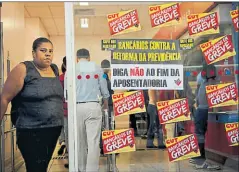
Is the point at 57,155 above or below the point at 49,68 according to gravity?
below

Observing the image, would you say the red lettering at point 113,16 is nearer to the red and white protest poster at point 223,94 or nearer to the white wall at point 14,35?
the red and white protest poster at point 223,94

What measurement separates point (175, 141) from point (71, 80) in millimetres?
1174

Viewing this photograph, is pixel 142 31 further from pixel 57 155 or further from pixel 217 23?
pixel 57 155

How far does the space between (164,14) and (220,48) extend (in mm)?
643

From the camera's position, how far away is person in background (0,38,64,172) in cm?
285

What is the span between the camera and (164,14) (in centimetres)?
326

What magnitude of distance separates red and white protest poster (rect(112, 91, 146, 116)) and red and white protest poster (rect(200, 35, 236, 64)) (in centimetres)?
79

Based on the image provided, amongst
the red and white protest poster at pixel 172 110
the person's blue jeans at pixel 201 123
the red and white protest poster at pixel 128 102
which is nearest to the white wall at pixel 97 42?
the red and white protest poster at pixel 128 102

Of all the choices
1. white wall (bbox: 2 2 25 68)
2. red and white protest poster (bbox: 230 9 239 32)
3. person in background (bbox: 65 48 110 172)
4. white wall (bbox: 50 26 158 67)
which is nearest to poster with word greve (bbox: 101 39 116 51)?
white wall (bbox: 50 26 158 67)

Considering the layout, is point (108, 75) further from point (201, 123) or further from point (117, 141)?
point (201, 123)

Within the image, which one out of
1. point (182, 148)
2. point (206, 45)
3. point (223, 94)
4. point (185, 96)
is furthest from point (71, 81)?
point (223, 94)

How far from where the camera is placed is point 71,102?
3.12 meters

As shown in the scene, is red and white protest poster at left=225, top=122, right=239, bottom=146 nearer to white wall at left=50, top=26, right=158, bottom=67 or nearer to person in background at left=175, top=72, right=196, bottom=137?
person in background at left=175, top=72, right=196, bottom=137

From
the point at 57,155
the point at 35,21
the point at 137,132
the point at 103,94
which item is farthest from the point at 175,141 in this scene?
the point at 35,21
